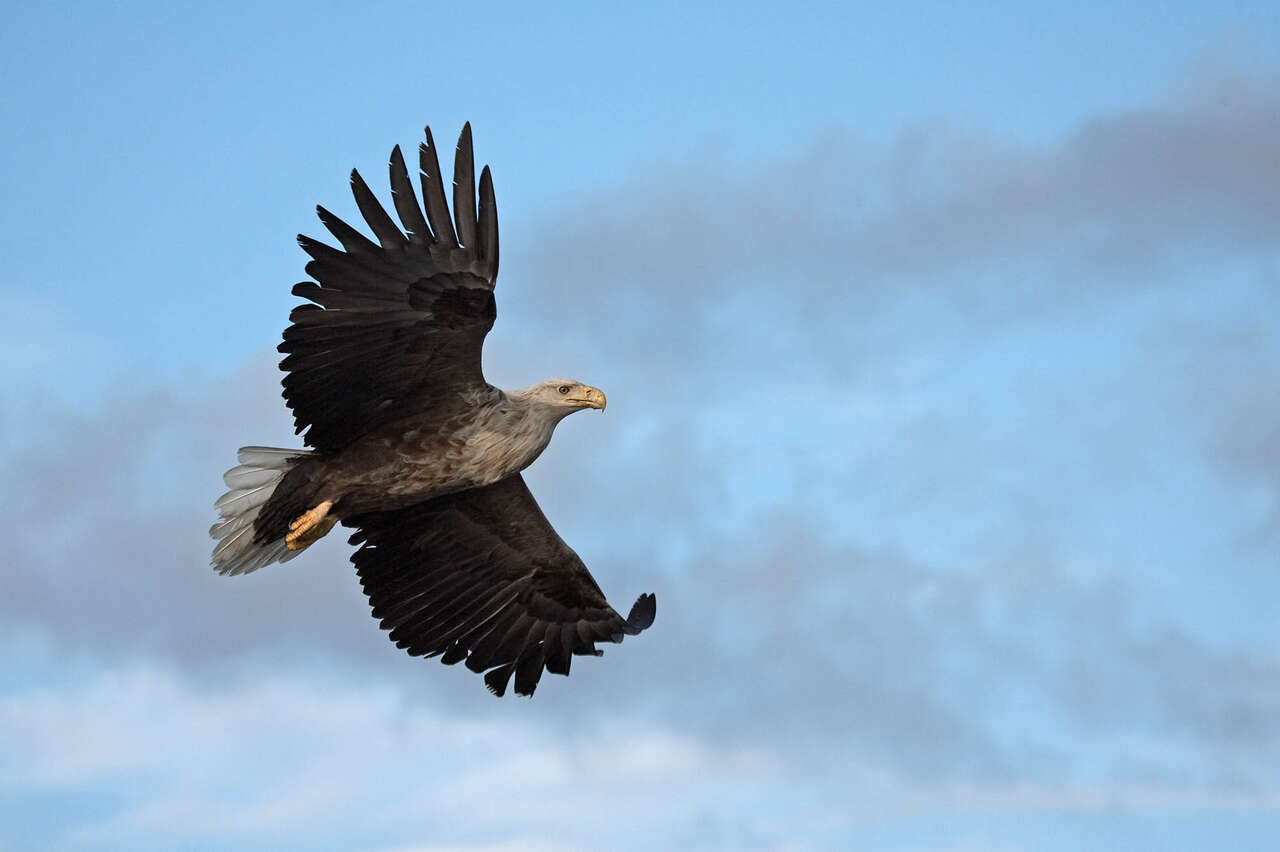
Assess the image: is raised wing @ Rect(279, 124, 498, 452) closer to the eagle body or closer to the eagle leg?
the eagle body

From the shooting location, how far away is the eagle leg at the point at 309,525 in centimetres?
1138

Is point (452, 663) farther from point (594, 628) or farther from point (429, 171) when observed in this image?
point (429, 171)

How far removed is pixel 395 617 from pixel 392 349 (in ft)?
7.67

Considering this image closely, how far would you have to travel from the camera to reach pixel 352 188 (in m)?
10.6

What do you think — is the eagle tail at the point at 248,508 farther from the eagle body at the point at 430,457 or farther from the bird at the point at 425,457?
the eagle body at the point at 430,457

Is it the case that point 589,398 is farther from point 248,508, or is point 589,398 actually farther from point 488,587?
point 248,508

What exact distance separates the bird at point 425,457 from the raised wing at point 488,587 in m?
0.01

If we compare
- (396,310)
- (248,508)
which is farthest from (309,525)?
(396,310)

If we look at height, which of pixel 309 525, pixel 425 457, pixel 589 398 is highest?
pixel 589 398

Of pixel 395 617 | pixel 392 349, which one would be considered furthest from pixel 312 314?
pixel 395 617

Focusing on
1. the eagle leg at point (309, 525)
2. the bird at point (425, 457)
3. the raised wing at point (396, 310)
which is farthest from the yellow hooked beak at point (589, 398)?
the eagle leg at point (309, 525)

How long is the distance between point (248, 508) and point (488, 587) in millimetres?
1833

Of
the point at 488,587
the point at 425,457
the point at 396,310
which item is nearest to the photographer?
the point at 396,310

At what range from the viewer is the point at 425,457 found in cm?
1123
